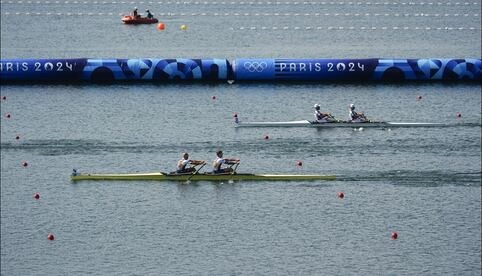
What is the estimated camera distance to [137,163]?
2758 inches

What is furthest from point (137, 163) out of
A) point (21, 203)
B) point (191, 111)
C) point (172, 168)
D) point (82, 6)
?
point (82, 6)

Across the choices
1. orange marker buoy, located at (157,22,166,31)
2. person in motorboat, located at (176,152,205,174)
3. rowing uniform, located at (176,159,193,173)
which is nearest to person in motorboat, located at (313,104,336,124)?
person in motorboat, located at (176,152,205,174)

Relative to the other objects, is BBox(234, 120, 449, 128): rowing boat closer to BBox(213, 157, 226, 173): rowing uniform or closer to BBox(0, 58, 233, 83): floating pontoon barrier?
BBox(213, 157, 226, 173): rowing uniform

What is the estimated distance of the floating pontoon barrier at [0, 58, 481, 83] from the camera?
91.8 meters

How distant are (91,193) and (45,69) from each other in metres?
29.8

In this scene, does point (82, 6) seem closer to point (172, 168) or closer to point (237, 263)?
point (172, 168)

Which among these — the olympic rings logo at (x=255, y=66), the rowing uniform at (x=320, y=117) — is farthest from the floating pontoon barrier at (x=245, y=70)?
the rowing uniform at (x=320, y=117)

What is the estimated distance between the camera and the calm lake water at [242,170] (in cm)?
5581

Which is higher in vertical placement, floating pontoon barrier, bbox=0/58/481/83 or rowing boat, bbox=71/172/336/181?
floating pontoon barrier, bbox=0/58/481/83

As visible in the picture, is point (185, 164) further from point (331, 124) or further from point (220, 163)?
point (331, 124)

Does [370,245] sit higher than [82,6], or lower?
lower

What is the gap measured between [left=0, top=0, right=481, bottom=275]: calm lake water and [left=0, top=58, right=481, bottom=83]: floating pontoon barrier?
107 centimetres

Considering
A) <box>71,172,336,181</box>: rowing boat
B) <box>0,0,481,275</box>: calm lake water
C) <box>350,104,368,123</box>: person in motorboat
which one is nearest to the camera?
<box>0,0,481,275</box>: calm lake water

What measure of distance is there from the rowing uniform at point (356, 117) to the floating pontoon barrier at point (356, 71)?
14113mm
